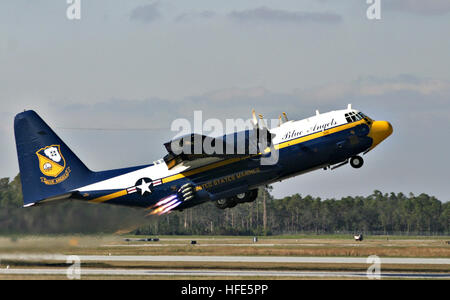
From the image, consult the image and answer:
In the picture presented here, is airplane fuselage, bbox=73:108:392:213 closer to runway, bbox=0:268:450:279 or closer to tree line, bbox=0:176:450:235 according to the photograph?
runway, bbox=0:268:450:279

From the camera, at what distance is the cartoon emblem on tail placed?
47938 millimetres

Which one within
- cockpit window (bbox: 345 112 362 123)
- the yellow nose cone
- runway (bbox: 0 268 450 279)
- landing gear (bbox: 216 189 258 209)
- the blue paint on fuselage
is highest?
cockpit window (bbox: 345 112 362 123)

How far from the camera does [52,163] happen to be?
158 ft

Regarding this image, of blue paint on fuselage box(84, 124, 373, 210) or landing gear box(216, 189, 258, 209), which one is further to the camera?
landing gear box(216, 189, 258, 209)

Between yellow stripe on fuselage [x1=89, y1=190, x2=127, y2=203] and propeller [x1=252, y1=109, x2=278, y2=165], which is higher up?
propeller [x1=252, y1=109, x2=278, y2=165]

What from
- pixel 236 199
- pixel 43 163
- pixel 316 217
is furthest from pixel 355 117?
pixel 316 217

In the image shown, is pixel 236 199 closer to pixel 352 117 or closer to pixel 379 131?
pixel 352 117

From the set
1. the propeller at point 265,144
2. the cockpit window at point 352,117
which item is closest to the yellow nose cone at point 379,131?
the cockpit window at point 352,117

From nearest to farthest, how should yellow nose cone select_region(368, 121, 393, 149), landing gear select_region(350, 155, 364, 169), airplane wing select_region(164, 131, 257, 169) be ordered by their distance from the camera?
airplane wing select_region(164, 131, 257, 169) → yellow nose cone select_region(368, 121, 393, 149) → landing gear select_region(350, 155, 364, 169)

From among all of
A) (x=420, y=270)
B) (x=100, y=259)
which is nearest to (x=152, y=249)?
(x=100, y=259)

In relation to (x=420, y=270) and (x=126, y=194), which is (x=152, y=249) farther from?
(x=420, y=270)

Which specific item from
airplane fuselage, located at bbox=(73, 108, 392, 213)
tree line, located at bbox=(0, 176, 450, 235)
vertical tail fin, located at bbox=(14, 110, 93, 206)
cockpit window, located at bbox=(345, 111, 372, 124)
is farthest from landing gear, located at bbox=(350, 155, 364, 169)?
tree line, located at bbox=(0, 176, 450, 235)

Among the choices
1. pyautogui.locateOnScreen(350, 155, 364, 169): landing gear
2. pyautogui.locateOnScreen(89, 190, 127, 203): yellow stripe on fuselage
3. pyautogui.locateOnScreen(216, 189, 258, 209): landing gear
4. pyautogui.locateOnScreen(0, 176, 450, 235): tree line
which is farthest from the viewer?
pyautogui.locateOnScreen(0, 176, 450, 235): tree line
